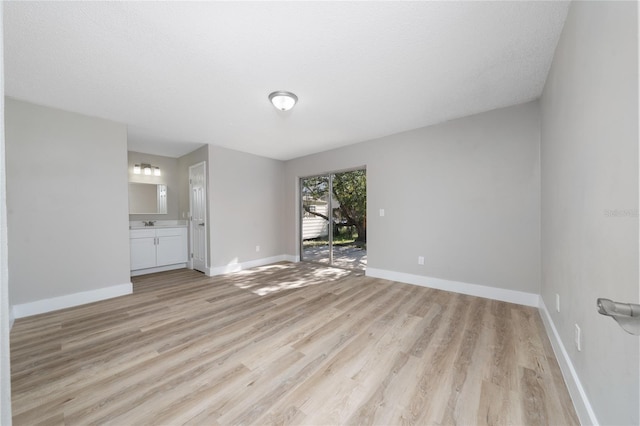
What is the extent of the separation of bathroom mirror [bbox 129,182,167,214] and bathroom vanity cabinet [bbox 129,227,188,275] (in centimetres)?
64

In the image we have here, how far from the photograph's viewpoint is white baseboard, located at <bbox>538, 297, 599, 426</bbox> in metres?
1.17

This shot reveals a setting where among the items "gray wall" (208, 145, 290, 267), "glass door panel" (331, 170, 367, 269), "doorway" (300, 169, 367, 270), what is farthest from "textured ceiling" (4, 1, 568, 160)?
"doorway" (300, 169, 367, 270)

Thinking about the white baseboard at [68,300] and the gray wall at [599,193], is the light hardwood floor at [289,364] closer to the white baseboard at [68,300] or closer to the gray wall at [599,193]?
the white baseboard at [68,300]

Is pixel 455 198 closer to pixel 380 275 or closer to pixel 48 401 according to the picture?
pixel 380 275

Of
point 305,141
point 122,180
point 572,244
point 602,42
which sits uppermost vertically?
point 305,141

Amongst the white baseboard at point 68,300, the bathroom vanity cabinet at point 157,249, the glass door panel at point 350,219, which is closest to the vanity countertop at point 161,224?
the bathroom vanity cabinet at point 157,249

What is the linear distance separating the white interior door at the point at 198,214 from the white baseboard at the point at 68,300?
1.32 metres

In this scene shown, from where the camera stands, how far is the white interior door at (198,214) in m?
4.34

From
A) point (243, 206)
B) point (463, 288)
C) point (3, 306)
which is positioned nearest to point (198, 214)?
point (243, 206)

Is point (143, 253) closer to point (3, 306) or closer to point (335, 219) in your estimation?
point (335, 219)

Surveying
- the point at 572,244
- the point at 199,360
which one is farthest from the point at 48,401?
the point at 572,244

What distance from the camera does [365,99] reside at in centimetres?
261

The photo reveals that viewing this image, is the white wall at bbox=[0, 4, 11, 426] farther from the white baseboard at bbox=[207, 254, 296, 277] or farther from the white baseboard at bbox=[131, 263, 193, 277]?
the white baseboard at bbox=[131, 263, 193, 277]

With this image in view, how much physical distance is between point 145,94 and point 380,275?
3.98 meters
